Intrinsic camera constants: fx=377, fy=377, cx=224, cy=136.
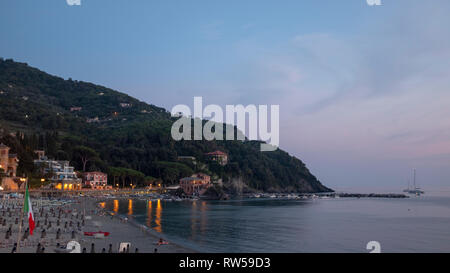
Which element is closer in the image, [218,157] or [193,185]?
[193,185]

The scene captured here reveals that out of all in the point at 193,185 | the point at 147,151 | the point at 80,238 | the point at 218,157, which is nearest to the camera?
the point at 80,238

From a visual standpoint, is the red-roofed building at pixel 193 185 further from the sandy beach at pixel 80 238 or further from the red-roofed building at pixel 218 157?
the sandy beach at pixel 80 238

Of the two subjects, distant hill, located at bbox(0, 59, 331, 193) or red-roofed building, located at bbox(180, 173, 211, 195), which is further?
red-roofed building, located at bbox(180, 173, 211, 195)

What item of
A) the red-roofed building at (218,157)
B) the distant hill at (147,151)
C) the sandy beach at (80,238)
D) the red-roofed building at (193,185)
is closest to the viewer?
the sandy beach at (80,238)

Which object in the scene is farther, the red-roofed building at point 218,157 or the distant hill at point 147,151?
the red-roofed building at point 218,157

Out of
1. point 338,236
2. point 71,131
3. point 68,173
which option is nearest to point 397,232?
point 338,236

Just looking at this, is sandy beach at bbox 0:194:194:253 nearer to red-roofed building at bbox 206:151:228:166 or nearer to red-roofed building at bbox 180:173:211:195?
red-roofed building at bbox 180:173:211:195

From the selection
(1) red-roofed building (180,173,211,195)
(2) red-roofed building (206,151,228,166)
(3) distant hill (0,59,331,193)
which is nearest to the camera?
(3) distant hill (0,59,331,193)

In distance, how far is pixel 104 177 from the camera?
111m

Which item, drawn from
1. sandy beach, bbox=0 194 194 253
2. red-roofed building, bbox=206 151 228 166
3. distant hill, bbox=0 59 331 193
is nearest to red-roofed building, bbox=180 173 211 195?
distant hill, bbox=0 59 331 193

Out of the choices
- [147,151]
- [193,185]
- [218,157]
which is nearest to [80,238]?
[193,185]

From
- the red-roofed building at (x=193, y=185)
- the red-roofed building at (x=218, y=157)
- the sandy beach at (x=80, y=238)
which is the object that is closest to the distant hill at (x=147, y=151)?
the red-roofed building at (x=218, y=157)

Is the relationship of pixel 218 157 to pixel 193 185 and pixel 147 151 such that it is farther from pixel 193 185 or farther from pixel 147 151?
pixel 193 185
